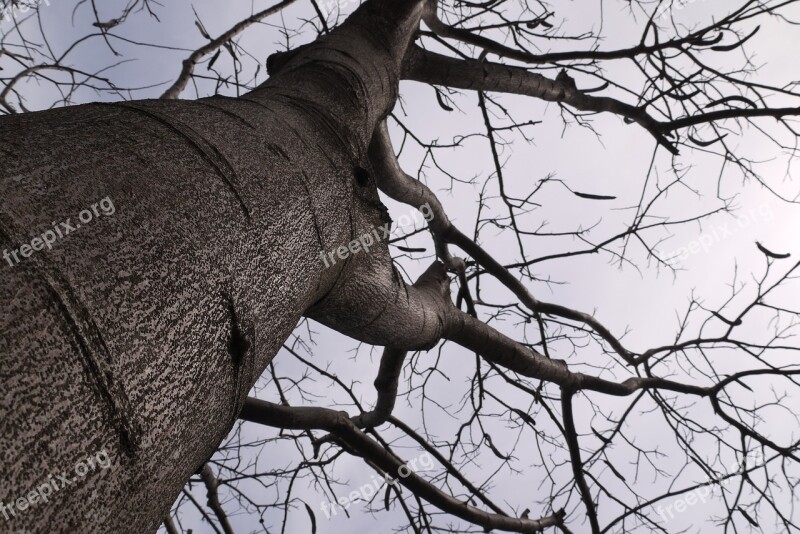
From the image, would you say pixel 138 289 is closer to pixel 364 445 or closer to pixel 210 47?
pixel 364 445

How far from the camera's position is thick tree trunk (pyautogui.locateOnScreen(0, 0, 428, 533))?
1.18ft

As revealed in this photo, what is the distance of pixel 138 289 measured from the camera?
458 mm

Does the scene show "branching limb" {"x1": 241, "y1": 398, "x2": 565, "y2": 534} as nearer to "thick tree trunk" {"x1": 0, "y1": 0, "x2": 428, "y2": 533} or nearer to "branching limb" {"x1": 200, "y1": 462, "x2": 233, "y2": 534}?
"branching limb" {"x1": 200, "y1": 462, "x2": 233, "y2": 534}

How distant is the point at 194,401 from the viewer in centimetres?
52

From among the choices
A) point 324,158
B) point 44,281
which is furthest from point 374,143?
point 44,281

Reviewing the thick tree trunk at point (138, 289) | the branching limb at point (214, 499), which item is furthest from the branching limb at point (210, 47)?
the branching limb at point (214, 499)

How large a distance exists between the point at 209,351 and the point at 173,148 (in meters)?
0.28

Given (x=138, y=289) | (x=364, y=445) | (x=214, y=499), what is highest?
(x=364, y=445)

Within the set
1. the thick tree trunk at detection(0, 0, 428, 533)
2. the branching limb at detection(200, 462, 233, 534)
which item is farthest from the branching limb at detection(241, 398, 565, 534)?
the thick tree trunk at detection(0, 0, 428, 533)

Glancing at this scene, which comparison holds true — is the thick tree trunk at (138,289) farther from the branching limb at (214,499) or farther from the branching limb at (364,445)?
the branching limb at (214,499)

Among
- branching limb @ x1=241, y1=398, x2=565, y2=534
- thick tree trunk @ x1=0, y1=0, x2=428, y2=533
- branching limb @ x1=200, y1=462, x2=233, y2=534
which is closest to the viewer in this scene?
thick tree trunk @ x1=0, y1=0, x2=428, y2=533

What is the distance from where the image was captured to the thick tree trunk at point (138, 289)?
36 cm

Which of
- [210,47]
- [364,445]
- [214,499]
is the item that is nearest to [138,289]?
[364,445]

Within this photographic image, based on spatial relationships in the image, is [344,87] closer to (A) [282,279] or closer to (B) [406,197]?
(A) [282,279]
